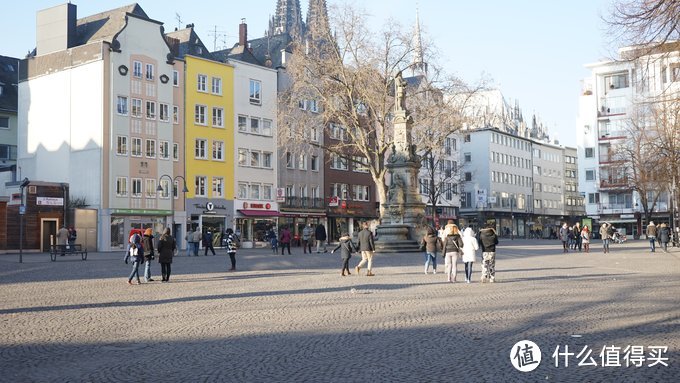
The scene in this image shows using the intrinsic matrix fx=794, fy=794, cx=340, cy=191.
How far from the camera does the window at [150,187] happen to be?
5950cm

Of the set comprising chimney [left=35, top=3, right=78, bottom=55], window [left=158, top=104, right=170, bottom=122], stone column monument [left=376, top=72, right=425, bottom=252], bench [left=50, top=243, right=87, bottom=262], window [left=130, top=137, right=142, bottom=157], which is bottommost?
bench [left=50, top=243, right=87, bottom=262]

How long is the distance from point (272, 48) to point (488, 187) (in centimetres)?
4636

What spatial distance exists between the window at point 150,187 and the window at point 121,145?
2863 mm

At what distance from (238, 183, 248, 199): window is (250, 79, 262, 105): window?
7.62 m

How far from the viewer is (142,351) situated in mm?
10500

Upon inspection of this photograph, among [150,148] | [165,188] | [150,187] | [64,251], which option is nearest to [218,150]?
[165,188]

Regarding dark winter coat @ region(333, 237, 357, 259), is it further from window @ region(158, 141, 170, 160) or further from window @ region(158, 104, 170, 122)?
window @ region(158, 104, 170, 122)

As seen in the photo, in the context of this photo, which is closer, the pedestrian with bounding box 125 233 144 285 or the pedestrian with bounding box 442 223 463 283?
the pedestrian with bounding box 442 223 463 283

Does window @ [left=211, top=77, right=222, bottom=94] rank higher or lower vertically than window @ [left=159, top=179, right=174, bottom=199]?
higher

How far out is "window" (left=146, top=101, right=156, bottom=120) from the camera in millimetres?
59938

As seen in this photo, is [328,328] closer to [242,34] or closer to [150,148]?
[150,148]

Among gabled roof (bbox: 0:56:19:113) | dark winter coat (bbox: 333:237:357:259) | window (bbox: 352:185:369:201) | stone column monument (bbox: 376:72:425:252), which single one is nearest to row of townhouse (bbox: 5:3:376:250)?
gabled roof (bbox: 0:56:19:113)

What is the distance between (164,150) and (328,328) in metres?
51.0

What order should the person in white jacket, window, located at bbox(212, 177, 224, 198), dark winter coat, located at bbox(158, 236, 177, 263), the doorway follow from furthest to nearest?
1. window, located at bbox(212, 177, 224, 198)
2. the doorway
3. dark winter coat, located at bbox(158, 236, 177, 263)
4. the person in white jacket
